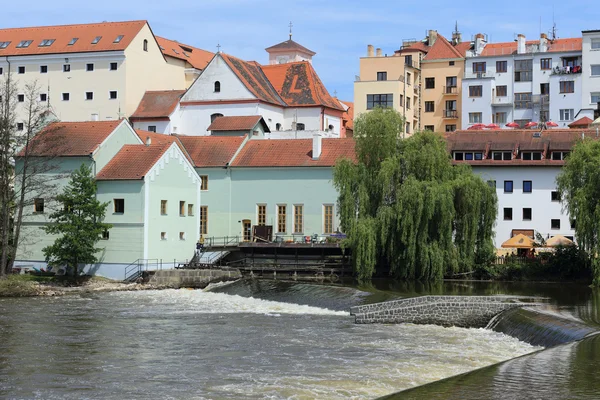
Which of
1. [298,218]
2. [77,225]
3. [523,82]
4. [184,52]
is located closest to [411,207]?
[298,218]

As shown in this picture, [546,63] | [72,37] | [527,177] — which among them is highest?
[72,37]

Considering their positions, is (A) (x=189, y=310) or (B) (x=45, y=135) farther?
(B) (x=45, y=135)

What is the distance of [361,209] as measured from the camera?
57.3 metres

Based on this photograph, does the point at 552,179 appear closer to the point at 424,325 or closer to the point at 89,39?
the point at 424,325

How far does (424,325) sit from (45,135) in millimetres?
30826

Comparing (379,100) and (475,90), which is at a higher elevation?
(475,90)

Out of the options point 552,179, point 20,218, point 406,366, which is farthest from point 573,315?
point 20,218

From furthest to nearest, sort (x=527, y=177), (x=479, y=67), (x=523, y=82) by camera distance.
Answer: (x=479, y=67), (x=523, y=82), (x=527, y=177)

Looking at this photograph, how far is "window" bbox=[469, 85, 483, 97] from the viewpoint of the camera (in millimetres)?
94250

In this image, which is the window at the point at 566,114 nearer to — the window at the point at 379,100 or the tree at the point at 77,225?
the window at the point at 379,100

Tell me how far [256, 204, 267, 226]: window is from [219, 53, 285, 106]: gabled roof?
641 inches

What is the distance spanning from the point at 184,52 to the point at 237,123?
90.7ft

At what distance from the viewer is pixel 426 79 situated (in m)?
98.7

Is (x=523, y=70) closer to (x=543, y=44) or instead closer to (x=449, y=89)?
(x=543, y=44)
